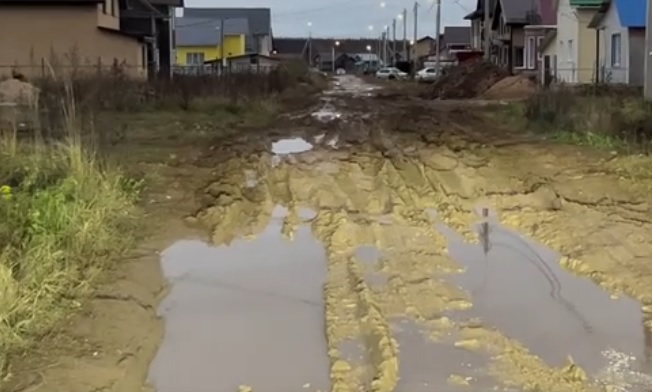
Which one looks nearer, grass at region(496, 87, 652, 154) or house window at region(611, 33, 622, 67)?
grass at region(496, 87, 652, 154)

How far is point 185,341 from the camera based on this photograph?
263 inches

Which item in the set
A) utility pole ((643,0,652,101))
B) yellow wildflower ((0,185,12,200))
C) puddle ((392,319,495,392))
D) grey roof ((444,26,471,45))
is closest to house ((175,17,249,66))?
grey roof ((444,26,471,45))

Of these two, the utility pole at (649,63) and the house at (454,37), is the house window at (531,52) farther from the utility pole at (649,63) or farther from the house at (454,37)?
the house at (454,37)

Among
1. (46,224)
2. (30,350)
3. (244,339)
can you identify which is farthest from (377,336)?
(46,224)

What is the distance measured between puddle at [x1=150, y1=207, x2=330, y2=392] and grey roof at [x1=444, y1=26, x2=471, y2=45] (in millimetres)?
109150

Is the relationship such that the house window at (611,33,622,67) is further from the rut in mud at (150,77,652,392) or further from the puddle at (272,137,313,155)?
the rut in mud at (150,77,652,392)

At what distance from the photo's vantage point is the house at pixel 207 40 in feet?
282

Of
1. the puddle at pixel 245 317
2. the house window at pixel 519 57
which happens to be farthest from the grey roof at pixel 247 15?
the puddle at pixel 245 317

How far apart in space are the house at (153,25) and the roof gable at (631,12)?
667 inches

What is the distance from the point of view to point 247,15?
106m

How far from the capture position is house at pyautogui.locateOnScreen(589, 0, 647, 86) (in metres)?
35.0

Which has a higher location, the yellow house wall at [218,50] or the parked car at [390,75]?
the yellow house wall at [218,50]

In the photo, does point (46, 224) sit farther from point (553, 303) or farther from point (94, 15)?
point (94, 15)

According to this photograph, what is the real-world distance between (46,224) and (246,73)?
1172 inches
